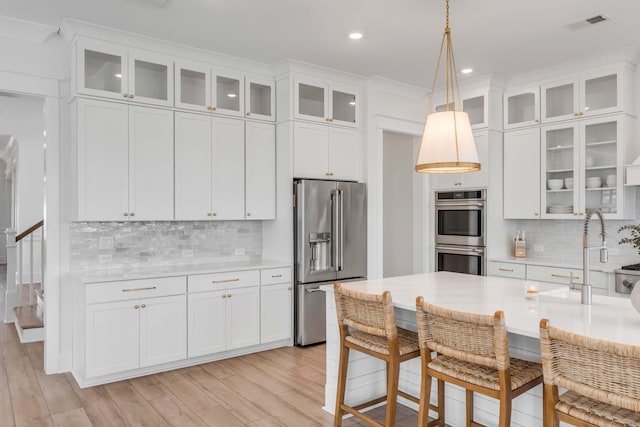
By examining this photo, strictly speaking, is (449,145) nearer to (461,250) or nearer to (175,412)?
(175,412)

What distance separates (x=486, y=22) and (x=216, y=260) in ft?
10.8

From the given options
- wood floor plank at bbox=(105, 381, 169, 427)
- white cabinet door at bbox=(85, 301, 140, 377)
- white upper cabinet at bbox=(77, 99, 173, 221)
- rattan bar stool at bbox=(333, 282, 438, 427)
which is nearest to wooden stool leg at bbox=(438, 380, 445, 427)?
rattan bar stool at bbox=(333, 282, 438, 427)

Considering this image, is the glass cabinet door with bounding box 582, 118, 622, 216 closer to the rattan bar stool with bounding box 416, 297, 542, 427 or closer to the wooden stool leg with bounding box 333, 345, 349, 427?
the rattan bar stool with bounding box 416, 297, 542, 427

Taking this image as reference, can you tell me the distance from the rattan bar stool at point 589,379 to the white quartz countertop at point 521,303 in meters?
0.16

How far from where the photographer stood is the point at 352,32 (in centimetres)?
388

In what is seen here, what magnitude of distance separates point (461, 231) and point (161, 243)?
3342 mm

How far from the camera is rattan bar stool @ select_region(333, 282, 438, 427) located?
2.47 m

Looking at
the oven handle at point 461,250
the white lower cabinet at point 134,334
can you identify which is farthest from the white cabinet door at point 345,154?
the white lower cabinet at point 134,334

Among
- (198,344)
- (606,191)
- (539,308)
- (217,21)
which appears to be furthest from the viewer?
(606,191)

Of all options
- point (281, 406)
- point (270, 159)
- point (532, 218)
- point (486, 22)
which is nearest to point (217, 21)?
point (270, 159)

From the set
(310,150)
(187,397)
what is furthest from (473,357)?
(310,150)

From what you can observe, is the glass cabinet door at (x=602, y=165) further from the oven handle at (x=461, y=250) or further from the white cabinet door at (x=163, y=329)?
the white cabinet door at (x=163, y=329)

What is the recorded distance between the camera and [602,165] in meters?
4.57

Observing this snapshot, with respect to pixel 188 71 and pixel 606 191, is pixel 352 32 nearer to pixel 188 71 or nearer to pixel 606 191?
pixel 188 71
